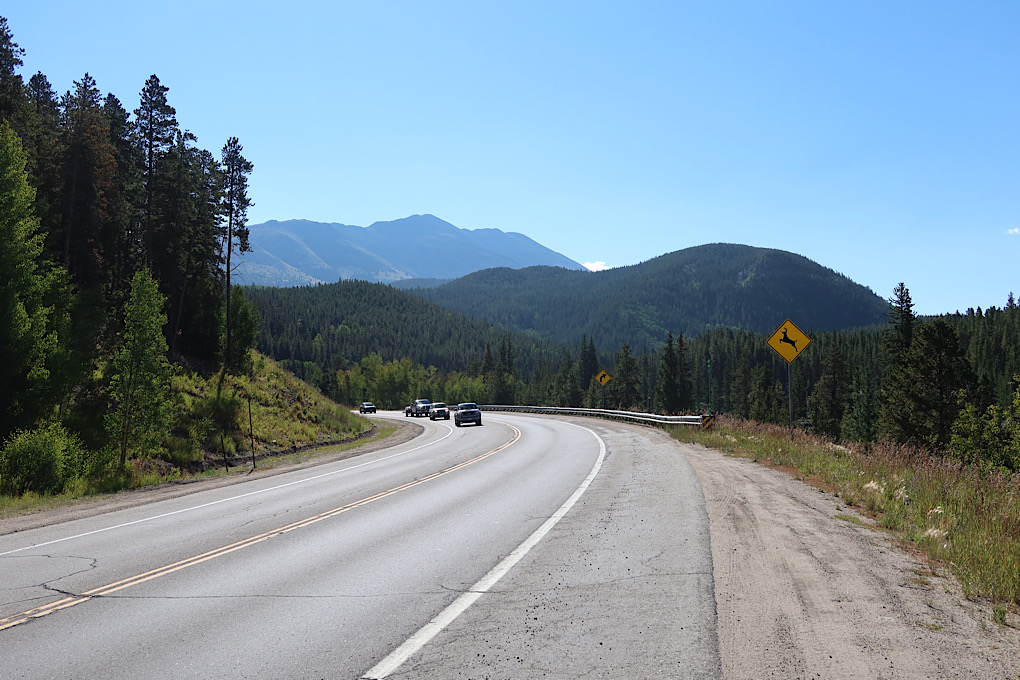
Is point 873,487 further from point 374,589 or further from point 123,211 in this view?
point 123,211

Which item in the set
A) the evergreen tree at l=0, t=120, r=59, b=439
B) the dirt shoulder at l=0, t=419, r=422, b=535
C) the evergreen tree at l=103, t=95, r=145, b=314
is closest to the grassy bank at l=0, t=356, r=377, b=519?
the dirt shoulder at l=0, t=419, r=422, b=535

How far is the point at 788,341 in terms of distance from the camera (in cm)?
1902

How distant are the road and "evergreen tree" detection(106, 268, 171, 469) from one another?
345 inches

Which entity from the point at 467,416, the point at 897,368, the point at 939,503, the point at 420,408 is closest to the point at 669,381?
the point at 420,408

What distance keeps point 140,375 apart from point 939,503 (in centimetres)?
2179

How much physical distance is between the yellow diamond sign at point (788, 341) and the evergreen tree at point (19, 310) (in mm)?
22646

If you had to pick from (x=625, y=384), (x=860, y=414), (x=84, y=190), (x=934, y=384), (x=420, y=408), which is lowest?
(x=860, y=414)

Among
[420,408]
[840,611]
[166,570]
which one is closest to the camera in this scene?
[840,611]

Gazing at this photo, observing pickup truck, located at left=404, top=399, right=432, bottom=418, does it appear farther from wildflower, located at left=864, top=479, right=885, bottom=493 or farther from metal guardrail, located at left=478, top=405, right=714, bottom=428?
wildflower, located at left=864, top=479, right=885, bottom=493

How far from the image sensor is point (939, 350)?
42.3m

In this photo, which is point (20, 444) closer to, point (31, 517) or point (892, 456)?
point (31, 517)

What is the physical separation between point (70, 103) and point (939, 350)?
58.6m

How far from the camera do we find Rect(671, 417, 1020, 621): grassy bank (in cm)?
634

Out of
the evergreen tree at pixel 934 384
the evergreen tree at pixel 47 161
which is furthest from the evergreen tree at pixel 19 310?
the evergreen tree at pixel 934 384
